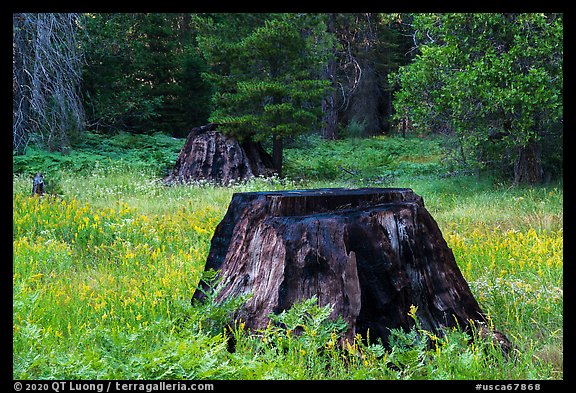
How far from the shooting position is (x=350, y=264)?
11.2ft

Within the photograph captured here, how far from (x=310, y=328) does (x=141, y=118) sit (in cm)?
1882

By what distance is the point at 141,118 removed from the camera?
67.3 ft

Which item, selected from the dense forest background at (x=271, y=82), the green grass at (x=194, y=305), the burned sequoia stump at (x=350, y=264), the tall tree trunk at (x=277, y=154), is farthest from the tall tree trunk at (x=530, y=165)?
the burned sequoia stump at (x=350, y=264)

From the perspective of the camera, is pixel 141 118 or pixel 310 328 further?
pixel 141 118

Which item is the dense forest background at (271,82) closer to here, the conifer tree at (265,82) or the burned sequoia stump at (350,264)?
the conifer tree at (265,82)

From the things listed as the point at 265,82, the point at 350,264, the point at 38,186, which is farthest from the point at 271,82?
the point at 350,264

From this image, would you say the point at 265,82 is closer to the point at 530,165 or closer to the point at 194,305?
the point at 530,165

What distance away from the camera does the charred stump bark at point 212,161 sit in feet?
44.9

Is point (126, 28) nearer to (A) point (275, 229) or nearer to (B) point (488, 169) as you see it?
(B) point (488, 169)

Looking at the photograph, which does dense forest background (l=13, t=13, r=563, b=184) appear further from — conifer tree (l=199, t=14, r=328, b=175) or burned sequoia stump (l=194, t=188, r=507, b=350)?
Result: burned sequoia stump (l=194, t=188, r=507, b=350)

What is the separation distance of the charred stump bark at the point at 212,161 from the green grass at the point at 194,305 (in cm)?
283

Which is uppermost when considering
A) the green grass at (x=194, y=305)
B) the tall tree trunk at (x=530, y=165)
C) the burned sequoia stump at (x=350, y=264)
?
the tall tree trunk at (x=530, y=165)

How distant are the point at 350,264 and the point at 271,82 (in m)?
11.9
